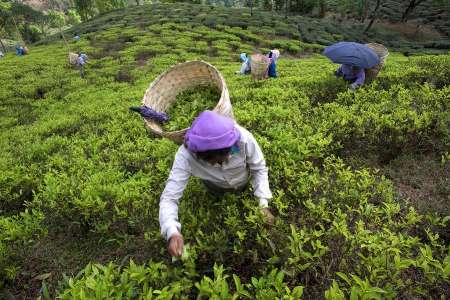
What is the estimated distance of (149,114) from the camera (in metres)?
4.37

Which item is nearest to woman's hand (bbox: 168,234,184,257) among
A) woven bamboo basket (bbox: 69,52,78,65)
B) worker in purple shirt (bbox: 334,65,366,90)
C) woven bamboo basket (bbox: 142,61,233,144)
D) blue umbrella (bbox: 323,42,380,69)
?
woven bamboo basket (bbox: 142,61,233,144)

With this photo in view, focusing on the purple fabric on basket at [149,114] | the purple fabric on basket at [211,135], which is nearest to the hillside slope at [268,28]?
the purple fabric on basket at [149,114]

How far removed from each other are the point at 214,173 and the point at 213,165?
0.12 m

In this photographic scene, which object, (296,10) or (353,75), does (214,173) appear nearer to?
(353,75)

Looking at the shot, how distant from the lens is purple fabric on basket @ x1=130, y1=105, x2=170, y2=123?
4239 mm

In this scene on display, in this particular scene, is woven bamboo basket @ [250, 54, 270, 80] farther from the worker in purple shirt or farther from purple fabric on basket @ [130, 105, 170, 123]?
purple fabric on basket @ [130, 105, 170, 123]

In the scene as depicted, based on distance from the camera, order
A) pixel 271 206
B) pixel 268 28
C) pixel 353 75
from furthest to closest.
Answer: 1. pixel 268 28
2. pixel 353 75
3. pixel 271 206

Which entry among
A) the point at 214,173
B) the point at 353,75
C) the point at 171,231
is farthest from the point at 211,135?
the point at 353,75

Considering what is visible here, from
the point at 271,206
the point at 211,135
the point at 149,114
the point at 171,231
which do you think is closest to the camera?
the point at 211,135

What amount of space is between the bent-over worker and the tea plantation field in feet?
0.54

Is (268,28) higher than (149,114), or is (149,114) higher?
(149,114)

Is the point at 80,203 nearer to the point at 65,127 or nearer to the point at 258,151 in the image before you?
the point at 258,151

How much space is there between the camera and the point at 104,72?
11961 mm

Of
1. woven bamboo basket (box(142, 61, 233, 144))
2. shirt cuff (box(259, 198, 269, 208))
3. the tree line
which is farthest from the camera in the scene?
the tree line
